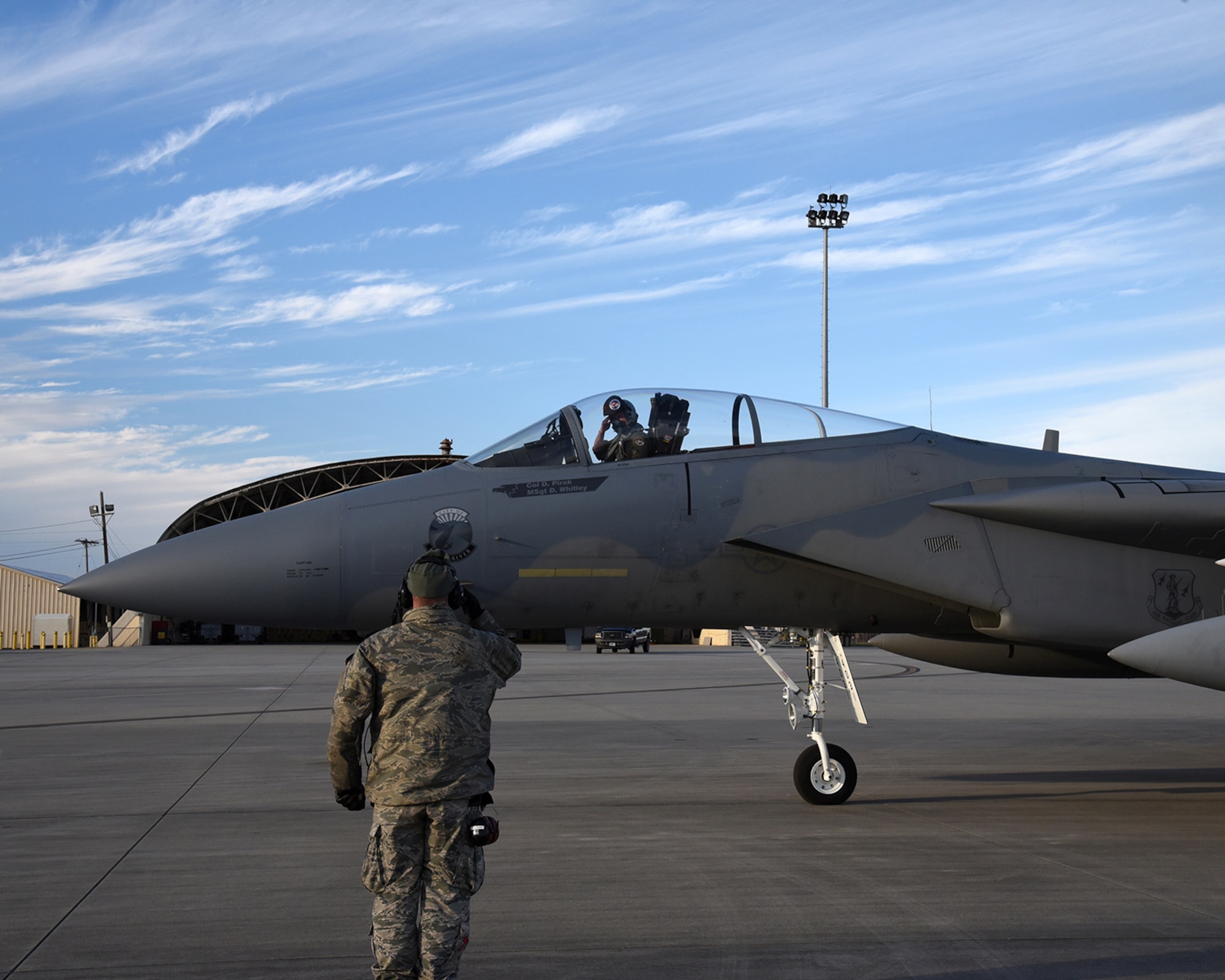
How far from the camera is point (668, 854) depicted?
684cm

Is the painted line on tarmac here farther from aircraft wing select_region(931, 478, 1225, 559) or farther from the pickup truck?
the pickup truck

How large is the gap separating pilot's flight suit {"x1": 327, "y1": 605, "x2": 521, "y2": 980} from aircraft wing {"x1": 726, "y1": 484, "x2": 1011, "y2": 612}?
4.27 meters

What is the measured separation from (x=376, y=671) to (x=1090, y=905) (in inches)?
153

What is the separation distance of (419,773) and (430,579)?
2.23 feet

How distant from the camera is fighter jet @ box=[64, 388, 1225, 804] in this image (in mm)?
7469

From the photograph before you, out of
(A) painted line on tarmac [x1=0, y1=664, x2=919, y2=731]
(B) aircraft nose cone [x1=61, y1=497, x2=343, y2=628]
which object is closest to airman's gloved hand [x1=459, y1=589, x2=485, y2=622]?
(B) aircraft nose cone [x1=61, y1=497, x2=343, y2=628]

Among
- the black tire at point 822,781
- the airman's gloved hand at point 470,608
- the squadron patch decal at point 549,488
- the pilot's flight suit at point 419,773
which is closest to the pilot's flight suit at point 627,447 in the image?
the squadron patch decal at point 549,488

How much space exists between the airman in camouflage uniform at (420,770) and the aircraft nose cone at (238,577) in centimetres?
348

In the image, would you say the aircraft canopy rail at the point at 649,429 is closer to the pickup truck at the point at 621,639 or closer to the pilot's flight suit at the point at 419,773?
the pilot's flight suit at the point at 419,773

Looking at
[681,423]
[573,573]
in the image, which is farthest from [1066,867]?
[681,423]

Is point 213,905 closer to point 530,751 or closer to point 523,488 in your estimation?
point 523,488

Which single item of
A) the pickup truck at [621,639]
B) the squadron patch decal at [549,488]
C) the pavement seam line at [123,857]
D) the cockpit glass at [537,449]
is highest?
the cockpit glass at [537,449]

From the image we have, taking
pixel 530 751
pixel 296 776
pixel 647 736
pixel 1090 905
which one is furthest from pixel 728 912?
pixel 647 736

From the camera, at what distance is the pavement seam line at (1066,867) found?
18.3ft
